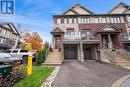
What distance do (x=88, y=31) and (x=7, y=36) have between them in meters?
21.2

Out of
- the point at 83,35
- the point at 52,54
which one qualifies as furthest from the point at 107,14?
the point at 52,54

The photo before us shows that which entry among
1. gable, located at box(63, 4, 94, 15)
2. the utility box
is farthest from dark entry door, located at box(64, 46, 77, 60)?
the utility box

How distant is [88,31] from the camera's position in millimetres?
25891

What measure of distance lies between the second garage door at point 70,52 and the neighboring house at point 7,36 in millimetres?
15504

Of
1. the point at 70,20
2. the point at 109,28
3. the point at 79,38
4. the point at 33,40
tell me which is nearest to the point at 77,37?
the point at 79,38

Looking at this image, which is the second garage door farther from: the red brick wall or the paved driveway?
the paved driveway

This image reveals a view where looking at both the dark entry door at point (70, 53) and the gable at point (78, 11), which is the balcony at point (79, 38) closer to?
the dark entry door at point (70, 53)

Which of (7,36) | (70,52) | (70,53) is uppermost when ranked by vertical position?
(7,36)

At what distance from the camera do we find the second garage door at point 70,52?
25094 mm

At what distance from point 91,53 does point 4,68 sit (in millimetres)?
20788

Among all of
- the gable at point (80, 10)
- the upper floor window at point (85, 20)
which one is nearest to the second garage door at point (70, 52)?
the upper floor window at point (85, 20)

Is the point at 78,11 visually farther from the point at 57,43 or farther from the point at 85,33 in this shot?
the point at 57,43

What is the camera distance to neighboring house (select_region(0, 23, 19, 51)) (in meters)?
31.1

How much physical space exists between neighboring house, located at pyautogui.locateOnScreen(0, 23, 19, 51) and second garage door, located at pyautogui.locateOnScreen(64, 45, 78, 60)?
50.9ft
